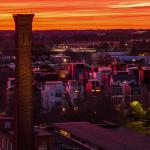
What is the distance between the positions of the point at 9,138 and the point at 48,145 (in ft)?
1.92

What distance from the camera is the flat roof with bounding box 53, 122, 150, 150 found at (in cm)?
783

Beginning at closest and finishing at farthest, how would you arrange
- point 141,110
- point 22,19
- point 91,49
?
point 22,19, point 141,110, point 91,49

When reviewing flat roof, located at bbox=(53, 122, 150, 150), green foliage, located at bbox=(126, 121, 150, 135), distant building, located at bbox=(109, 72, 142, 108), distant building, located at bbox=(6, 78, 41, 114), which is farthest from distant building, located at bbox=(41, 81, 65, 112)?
flat roof, located at bbox=(53, 122, 150, 150)

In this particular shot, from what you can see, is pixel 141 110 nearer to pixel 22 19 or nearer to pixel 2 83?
pixel 2 83

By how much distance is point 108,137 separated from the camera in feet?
28.1

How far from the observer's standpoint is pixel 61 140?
33.1ft

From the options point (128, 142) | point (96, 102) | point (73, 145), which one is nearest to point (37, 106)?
point (96, 102)

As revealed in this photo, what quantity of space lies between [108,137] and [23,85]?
2525mm

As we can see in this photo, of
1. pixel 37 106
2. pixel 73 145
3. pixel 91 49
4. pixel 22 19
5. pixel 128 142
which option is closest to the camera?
Answer: pixel 22 19

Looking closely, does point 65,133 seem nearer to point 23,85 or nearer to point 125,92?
point 23,85

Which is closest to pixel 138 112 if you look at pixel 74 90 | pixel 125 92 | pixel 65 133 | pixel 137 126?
pixel 137 126

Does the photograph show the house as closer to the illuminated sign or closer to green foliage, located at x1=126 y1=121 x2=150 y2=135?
green foliage, located at x1=126 y1=121 x2=150 y2=135

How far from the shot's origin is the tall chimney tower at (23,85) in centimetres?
635

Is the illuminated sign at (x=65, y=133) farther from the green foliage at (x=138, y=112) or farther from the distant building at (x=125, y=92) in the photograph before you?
the distant building at (x=125, y=92)
